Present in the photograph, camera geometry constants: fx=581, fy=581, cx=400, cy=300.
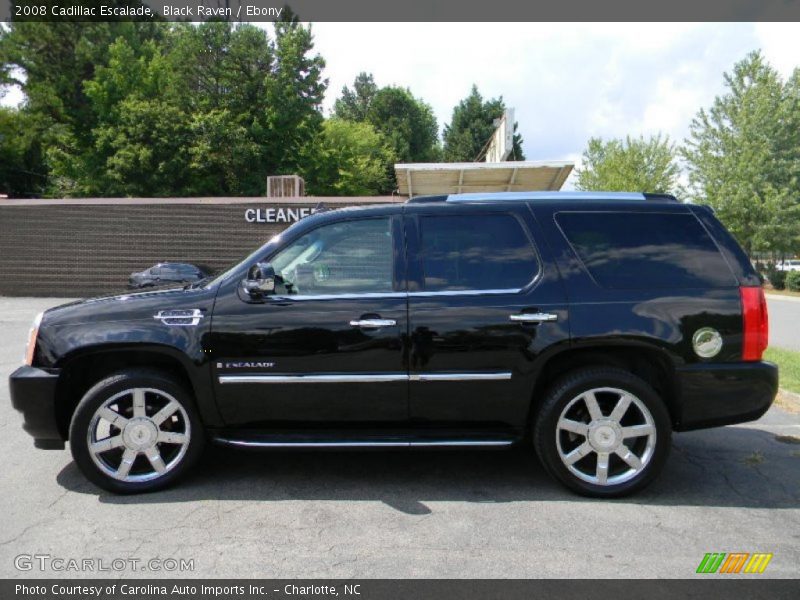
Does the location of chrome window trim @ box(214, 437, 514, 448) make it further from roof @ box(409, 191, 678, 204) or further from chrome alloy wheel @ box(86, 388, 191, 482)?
roof @ box(409, 191, 678, 204)

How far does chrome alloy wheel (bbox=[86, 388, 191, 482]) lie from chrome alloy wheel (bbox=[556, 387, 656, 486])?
246cm

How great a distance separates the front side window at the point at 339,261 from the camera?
380cm

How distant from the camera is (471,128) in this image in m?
59.6

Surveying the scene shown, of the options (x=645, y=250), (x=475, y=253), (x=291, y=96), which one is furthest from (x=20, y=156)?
(x=645, y=250)

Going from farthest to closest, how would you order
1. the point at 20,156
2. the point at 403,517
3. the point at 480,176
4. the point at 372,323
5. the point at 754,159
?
the point at 20,156 → the point at 754,159 → the point at 480,176 → the point at 372,323 → the point at 403,517

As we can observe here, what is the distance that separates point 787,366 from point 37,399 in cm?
831

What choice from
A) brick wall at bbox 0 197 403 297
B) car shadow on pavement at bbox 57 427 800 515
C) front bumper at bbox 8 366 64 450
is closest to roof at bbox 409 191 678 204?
car shadow on pavement at bbox 57 427 800 515

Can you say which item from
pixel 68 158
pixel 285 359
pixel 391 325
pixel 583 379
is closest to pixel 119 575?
pixel 285 359

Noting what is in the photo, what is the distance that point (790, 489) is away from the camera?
12.7 feet

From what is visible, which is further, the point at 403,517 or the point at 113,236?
the point at 113,236

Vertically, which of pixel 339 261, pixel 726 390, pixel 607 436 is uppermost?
pixel 339 261

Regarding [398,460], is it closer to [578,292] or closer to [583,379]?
[583,379]

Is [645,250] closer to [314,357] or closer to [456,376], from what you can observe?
[456,376]

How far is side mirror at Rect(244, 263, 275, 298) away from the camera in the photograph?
3619 millimetres
